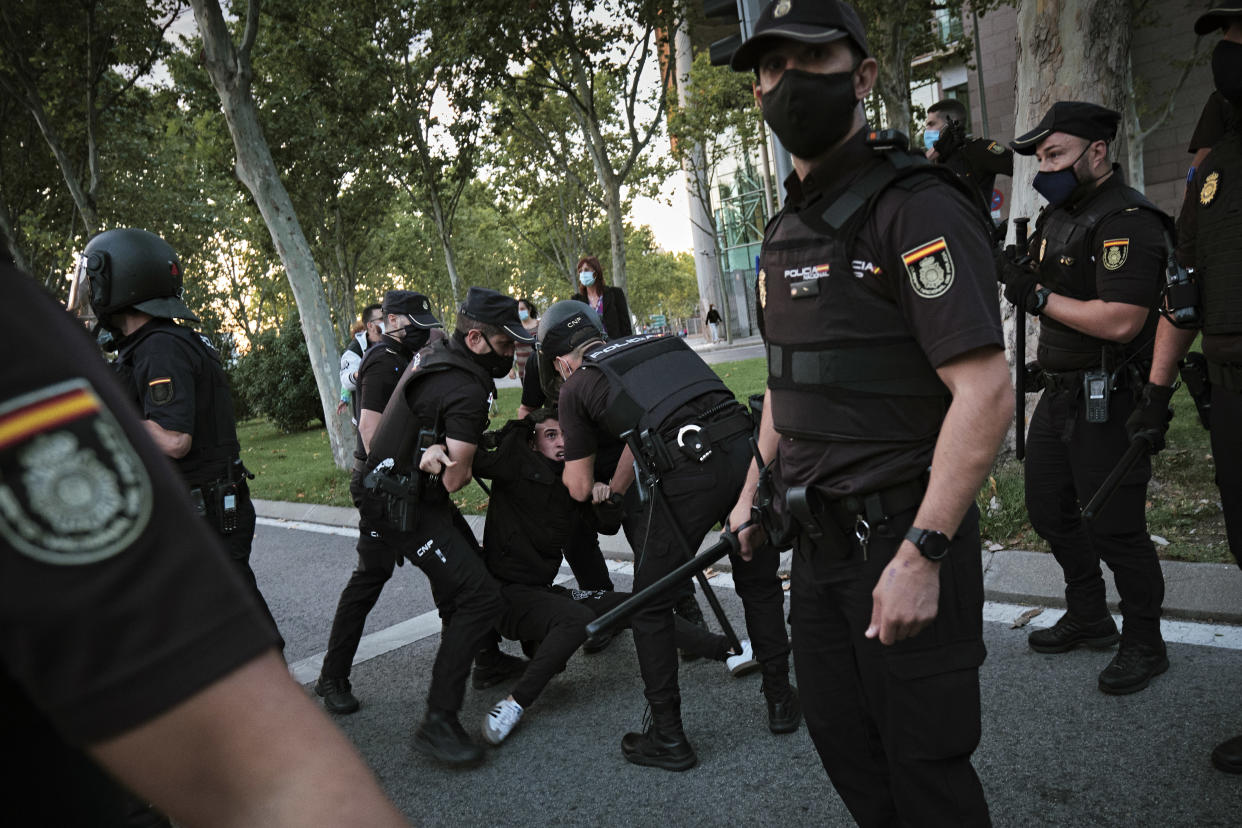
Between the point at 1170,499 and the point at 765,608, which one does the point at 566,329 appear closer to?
the point at 765,608

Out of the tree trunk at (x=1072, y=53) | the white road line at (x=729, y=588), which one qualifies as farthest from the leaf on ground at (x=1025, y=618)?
the tree trunk at (x=1072, y=53)

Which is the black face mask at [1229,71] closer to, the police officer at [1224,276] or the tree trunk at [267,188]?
the police officer at [1224,276]

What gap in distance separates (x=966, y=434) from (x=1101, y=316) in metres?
1.98

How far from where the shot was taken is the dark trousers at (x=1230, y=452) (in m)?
3.07

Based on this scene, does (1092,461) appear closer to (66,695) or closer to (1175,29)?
(66,695)

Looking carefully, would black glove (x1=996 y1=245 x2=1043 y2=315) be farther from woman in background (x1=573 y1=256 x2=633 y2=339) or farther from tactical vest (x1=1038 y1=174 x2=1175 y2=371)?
woman in background (x1=573 y1=256 x2=633 y2=339)

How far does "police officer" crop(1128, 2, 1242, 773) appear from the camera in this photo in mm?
2922

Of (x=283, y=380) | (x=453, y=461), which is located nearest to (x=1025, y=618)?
(x=453, y=461)

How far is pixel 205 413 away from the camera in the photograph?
3.93m

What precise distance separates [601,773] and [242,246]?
1462 inches

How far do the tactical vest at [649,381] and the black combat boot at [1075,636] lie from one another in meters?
1.77

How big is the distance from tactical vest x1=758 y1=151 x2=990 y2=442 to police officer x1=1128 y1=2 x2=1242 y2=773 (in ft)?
4.80

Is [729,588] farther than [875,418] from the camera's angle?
Yes

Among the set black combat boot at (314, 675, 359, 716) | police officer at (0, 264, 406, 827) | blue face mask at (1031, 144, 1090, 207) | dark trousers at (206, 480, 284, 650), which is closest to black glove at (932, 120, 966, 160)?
blue face mask at (1031, 144, 1090, 207)
